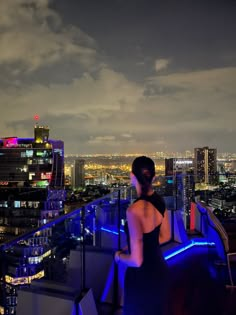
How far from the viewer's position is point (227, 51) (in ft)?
54.7

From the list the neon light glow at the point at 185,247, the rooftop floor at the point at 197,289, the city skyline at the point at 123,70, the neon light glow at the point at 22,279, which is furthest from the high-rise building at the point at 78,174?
the neon light glow at the point at 22,279

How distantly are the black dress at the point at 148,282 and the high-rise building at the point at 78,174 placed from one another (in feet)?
140

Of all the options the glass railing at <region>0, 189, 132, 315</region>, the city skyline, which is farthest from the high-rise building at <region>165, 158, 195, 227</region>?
the city skyline

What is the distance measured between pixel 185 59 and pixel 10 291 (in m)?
22.7

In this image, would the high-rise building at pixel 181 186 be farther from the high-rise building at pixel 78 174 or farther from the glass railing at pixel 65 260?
the high-rise building at pixel 78 174

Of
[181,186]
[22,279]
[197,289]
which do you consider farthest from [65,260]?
[181,186]

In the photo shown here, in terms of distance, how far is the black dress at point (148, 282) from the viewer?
1.64 m

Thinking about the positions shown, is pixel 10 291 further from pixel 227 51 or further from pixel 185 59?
pixel 185 59

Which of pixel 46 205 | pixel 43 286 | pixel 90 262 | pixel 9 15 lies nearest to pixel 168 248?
pixel 90 262

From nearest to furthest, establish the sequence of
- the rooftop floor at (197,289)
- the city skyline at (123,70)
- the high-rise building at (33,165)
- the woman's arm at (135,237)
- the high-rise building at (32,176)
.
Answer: the woman's arm at (135,237)
the rooftop floor at (197,289)
the city skyline at (123,70)
the high-rise building at (32,176)
the high-rise building at (33,165)

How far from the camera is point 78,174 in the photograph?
44750 millimetres

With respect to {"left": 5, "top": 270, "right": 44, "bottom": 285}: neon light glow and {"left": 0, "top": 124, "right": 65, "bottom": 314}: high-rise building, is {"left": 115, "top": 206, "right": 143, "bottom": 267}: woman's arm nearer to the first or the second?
{"left": 5, "top": 270, "right": 44, "bottom": 285}: neon light glow

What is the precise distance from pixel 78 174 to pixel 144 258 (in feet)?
143

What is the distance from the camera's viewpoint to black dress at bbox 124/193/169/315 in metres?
1.64
